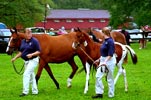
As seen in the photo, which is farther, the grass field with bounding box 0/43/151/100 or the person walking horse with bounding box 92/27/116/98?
the grass field with bounding box 0/43/151/100

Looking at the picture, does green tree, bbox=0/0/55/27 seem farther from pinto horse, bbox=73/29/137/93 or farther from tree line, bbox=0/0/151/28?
pinto horse, bbox=73/29/137/93

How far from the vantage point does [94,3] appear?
432 ft

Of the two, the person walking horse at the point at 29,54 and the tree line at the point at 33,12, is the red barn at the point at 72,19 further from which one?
the person walking horse at the point at 29,54

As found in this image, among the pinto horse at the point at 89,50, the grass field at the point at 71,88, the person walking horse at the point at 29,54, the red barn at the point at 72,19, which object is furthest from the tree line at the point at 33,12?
the red barn at the point at 72,19

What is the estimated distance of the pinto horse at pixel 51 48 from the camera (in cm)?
1290

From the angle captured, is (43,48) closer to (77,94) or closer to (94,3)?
(77,94)

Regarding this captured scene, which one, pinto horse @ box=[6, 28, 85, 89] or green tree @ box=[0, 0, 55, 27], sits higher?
pinto horse @ box=[6, 28, 85, 89]

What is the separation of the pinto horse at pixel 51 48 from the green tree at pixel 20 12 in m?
32.8

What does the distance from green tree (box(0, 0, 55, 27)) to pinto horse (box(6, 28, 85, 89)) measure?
32.8m

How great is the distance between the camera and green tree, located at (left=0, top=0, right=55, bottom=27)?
47.7m

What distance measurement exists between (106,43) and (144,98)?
1.84 m

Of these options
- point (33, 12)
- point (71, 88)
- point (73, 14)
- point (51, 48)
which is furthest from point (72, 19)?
point (51, 48)

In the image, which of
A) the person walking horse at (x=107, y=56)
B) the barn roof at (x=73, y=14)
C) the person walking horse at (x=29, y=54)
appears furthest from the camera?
the barn roof at (x=73, y=14)

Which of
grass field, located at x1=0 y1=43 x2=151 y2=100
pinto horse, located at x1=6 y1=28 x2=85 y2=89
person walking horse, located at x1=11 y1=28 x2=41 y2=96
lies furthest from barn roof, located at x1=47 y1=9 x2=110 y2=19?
person walking horse, located at x1=11 y1=28 x2=41 y2=96
